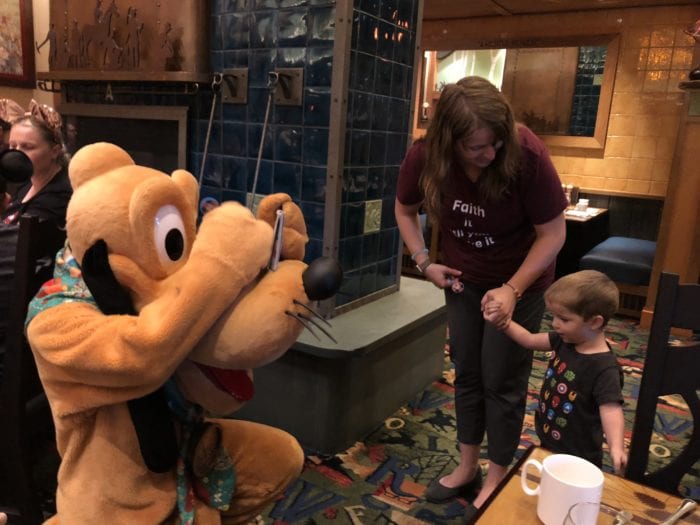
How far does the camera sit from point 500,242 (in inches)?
63.7

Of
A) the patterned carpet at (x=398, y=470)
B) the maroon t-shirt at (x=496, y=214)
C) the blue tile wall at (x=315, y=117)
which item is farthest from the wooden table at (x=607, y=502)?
the blue tile wall at (x=315, y=117)

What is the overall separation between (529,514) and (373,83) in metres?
1.64

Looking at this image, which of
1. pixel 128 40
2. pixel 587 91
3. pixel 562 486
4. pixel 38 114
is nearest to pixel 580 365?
pixel 562 486

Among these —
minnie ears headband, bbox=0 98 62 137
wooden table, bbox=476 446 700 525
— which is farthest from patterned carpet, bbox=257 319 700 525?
minnie ears headband, bbox=0 98 62 137

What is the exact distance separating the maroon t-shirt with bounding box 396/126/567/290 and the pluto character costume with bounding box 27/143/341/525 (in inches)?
28.7

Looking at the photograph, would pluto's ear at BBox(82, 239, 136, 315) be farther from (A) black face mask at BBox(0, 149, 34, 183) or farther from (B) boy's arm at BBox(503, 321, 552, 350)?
(B) boy's arm at BBox(503, 321, 552, 350)

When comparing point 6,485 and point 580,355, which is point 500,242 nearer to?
point 580,355

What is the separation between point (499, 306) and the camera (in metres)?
1.50

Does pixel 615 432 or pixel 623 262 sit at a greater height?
pixel 615 432

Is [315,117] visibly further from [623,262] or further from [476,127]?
[623,262]

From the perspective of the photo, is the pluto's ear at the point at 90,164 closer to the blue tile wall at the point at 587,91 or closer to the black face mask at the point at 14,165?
the black face mask at the point at 14,165

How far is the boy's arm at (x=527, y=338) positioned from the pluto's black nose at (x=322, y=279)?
0.81m

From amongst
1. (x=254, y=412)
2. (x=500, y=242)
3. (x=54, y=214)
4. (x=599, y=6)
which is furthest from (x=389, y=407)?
(x=599, y=6)

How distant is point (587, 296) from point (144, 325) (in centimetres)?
107
